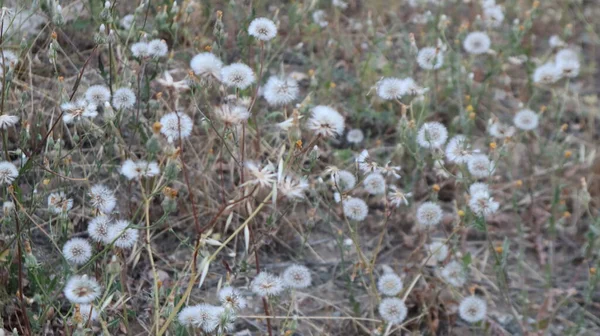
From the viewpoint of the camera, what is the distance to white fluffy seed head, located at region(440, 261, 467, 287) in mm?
2686

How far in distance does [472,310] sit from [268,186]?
2.80ft

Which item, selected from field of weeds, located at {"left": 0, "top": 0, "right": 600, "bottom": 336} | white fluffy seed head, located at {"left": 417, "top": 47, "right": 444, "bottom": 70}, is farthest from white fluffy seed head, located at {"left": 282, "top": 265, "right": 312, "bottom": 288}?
white fluffy seed head, located at {"left": 417, "top": 47, "right": 444, "bottom": 70}

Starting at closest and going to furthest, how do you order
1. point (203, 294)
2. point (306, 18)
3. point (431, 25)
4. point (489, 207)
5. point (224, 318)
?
point (224, 318) → point (489, 207) → point (203, 294) → point (431, 25) → point (306, 18)

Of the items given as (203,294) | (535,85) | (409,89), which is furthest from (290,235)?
(535,85)

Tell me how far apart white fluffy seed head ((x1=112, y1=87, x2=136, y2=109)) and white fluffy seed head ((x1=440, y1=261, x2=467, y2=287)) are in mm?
1277

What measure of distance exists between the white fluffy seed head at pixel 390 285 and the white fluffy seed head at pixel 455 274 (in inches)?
9.6

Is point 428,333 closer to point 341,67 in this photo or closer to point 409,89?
point 409,89

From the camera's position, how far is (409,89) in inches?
108

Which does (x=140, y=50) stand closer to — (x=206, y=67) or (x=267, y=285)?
(x=206, y=67)

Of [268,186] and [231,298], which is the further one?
[268,186]

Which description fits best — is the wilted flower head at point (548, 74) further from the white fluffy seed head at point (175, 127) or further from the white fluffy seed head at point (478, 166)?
the white fluffy seed head at point (175, 127)

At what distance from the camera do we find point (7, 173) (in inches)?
83.7

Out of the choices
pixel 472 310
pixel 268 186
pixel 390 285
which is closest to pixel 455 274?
pixel 472 310

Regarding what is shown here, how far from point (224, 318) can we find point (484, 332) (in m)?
1.27
